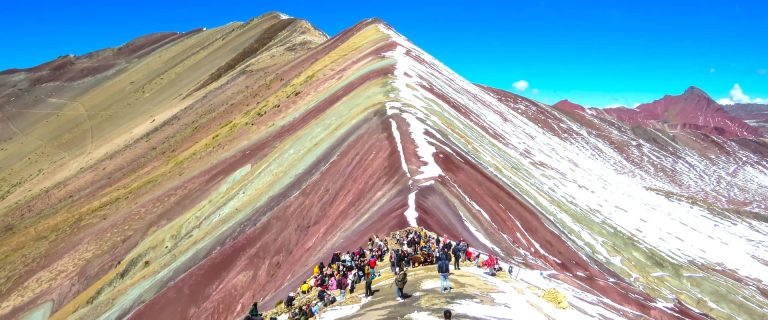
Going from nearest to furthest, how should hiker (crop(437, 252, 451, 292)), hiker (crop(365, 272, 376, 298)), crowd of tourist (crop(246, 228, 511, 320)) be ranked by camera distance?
hiker (crop(437, 252, 451, 292)) → crowd of tourist (crop(246, 228, 511, 320)) → hiker (crop(365, 272, 376, 298))

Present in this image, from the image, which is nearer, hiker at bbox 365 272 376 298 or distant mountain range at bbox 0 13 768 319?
hiker at bbox 365 272 376 298

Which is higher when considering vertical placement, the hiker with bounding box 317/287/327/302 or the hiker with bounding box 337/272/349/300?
the hiker with bounding box 337/272/349/300

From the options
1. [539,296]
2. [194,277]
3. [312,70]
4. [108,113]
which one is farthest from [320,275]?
[108,113]

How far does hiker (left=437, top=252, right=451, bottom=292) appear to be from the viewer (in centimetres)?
1725

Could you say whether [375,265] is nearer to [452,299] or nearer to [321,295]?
[321,295]

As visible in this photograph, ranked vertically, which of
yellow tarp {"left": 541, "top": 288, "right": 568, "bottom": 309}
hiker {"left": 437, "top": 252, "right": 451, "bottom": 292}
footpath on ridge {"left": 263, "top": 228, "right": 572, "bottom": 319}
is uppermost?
hiker {"left": 437, "top": 252, "right": 451, "bottom": 292}

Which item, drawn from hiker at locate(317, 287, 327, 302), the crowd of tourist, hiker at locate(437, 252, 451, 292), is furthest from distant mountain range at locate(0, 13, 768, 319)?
hiker at locate(317, 287, 327, 302)

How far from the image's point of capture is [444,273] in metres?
17.5

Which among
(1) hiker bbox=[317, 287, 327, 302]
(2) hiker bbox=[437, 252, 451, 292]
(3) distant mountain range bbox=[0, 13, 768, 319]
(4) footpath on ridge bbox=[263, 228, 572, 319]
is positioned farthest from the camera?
(3) distant mountain range bbox=[0, 13, 768, 319]

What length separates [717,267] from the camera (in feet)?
174

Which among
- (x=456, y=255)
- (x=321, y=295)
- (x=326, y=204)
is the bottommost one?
(x=321, y=295)

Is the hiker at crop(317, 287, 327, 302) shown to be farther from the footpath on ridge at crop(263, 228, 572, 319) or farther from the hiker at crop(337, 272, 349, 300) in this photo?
the hiker at crop(337, 272, 349, 300)

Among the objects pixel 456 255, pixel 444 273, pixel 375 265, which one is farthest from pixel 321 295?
pixel 456 255

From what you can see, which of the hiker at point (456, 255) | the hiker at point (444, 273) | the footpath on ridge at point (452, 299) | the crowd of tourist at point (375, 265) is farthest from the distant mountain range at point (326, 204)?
the hiker at point (456, 255)
